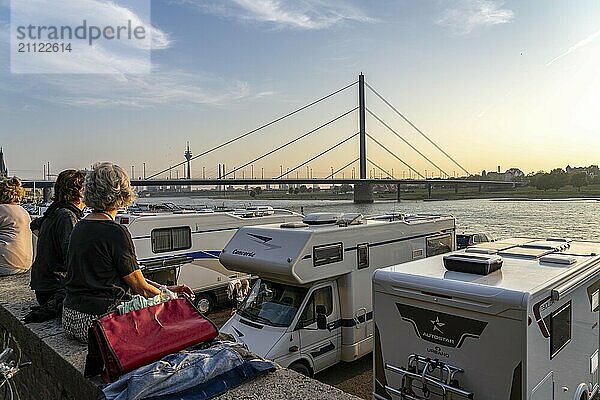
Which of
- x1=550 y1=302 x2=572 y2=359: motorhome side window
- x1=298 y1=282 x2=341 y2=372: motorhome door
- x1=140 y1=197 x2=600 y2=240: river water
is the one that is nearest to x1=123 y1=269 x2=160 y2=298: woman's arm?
x1=550 y1=302 x2=572 y2=359: motorhome side window

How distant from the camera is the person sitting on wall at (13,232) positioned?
527 cm

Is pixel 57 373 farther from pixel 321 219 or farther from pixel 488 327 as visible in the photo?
pixel 321 219

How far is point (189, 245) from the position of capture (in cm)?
1142

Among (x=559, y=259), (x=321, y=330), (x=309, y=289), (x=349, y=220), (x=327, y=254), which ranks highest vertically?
(x=349, y=220)

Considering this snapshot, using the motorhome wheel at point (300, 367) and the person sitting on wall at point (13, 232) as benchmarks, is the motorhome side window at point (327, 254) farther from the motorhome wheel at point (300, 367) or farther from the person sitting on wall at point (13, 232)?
the person sitting on wall at point (13, 232)

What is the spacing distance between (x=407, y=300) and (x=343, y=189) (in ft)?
A: 136

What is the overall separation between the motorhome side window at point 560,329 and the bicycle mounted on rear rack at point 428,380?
986 mm

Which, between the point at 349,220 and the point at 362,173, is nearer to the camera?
the point at 349,220

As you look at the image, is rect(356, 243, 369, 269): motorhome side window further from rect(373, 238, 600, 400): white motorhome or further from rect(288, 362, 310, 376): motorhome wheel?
rect(373, 238, 600, 400): white motorhome

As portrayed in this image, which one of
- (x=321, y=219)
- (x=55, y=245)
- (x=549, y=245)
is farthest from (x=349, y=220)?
(x=55, y=245)

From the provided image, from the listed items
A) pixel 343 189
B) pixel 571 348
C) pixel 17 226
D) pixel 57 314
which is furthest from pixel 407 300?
pixel 343 189

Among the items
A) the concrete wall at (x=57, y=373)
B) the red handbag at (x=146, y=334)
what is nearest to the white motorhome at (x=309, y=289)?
the concrete wall at (x=57, y=373)

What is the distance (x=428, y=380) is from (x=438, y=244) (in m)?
6.05

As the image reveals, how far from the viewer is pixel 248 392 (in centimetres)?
224
